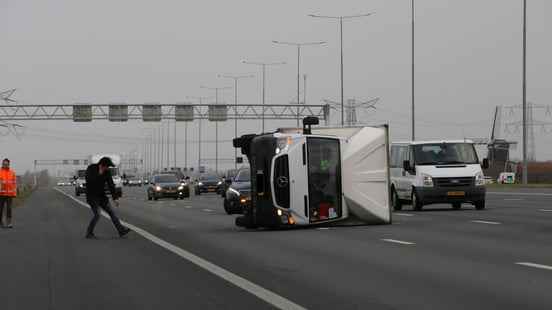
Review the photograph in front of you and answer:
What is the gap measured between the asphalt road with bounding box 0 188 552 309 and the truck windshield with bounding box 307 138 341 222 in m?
0.44

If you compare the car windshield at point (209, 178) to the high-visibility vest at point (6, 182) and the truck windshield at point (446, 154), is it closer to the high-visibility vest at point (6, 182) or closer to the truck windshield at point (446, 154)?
the truck windshield at point (446, 154)

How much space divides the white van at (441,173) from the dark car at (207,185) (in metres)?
37.4

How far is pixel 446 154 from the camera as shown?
112 ft

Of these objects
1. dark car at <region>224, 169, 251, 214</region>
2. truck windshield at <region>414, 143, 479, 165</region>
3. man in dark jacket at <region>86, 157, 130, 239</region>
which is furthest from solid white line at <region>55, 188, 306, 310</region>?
truck windshield at <region>414, 143, 479, 165</region>

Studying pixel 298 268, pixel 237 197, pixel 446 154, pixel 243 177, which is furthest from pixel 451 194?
pixel 298 268

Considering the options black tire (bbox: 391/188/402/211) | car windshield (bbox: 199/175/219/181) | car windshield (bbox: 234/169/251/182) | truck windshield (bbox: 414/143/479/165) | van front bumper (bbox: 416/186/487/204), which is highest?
truck windshield (bbox: 414/143/479/165)

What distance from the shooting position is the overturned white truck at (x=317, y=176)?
2384 cm

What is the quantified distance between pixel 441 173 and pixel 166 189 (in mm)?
27823


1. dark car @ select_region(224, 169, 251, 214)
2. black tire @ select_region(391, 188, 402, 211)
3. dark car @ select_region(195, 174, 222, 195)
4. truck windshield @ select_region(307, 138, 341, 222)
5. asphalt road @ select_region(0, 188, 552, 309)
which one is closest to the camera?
asphalt road @ select_region(0, 188, 552, 309)

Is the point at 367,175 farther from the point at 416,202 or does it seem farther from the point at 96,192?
the point at 416,202

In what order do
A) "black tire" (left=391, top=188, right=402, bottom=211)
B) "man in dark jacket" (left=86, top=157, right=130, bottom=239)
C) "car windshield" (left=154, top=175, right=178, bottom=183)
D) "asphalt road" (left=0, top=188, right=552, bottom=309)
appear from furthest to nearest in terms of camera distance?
"car windshield" (left=154, top=175, right=178, bottom=183)
"black tire" (left=391, top=188, right=402, bottom=211)
"man in dark jacket" (left=86, top=157, right=130, bottom=239)
"asphalt road" (left=0, top=188, right=552, bottom=309)

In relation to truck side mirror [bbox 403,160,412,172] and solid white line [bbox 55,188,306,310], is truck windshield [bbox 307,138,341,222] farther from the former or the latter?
truck side mirror [bbox 403,160,412,172]

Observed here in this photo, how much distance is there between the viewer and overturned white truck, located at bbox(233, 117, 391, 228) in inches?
939

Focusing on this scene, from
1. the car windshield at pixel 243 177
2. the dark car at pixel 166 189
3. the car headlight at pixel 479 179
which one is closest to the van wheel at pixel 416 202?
the car headlight at pixel 479 179
